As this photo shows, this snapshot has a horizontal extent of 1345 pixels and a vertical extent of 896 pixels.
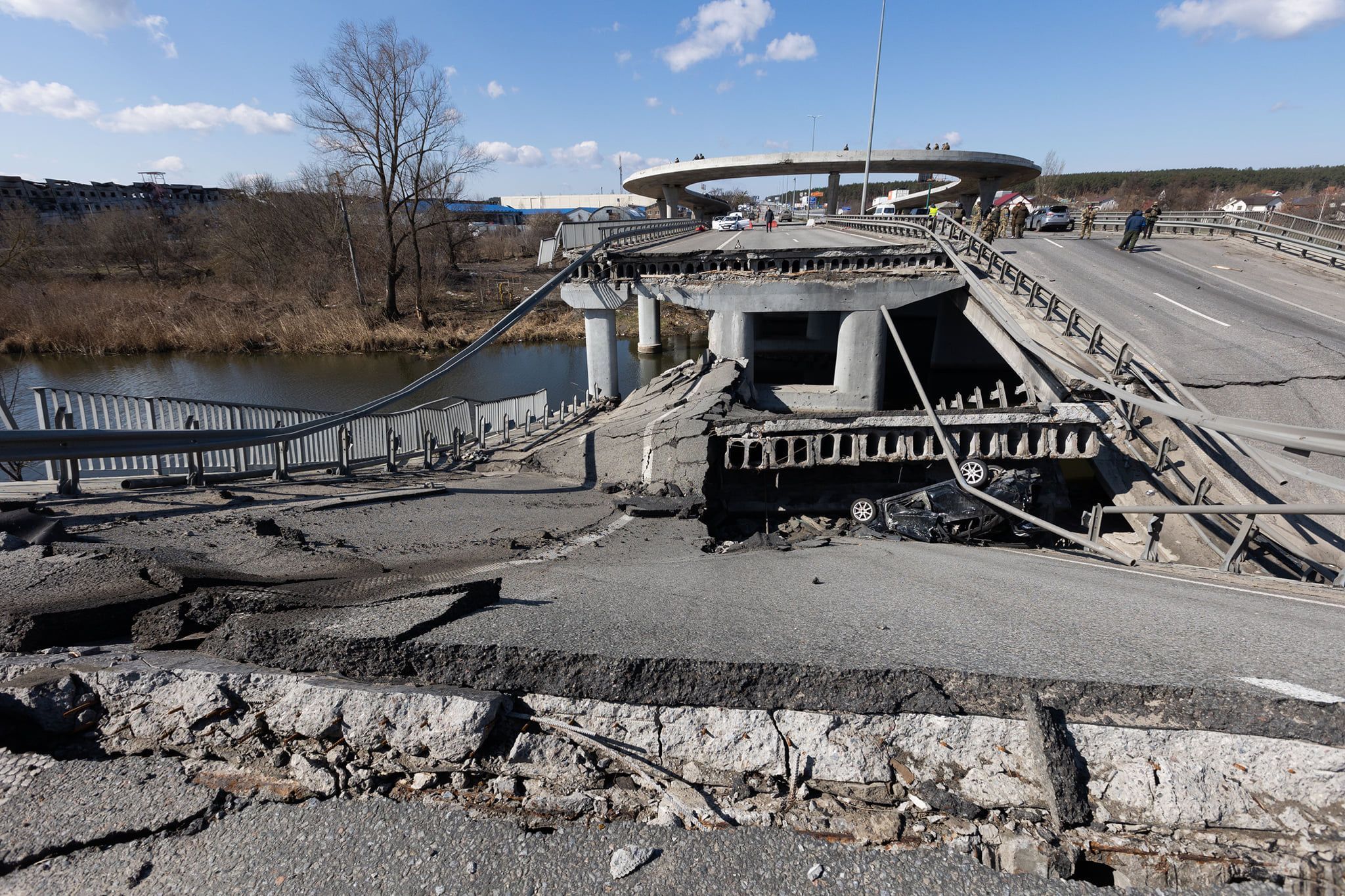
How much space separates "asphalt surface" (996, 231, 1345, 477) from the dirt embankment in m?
26.0

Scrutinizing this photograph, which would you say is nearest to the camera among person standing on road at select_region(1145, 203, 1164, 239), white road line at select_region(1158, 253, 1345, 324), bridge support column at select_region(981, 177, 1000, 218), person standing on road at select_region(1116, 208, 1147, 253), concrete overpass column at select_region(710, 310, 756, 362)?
white road line at select_region(1158, 253, 1345, 324)

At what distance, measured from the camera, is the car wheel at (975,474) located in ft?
31.7

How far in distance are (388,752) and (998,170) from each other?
150ft

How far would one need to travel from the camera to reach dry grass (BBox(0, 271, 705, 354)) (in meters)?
30.0

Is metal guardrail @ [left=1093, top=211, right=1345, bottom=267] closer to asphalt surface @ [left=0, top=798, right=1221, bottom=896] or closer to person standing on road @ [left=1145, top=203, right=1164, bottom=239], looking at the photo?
person standing on road @ [left=1145, top=203, right=1164, bottom=239]

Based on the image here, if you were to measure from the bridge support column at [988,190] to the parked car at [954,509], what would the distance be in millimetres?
38418

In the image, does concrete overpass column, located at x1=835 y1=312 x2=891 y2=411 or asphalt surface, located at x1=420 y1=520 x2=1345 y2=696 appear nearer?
asphalt surface, located at x1=420 y1=520 x2=1345 y2=696

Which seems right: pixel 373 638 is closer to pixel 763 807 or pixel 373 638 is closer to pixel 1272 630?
pixel 763 807

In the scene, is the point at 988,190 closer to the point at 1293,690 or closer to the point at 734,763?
the point at 1293,690

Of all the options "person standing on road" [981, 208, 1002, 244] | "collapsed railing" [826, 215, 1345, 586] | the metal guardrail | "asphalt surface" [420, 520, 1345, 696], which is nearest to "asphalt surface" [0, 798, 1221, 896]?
"asphalt surface" [420, 520, 1345, 696]

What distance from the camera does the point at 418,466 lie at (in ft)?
33.0

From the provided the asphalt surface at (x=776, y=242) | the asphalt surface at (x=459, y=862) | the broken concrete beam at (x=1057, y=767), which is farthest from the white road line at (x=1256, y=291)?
the asphalt surface at (x=459, y=862)

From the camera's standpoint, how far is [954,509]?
29.5 ft

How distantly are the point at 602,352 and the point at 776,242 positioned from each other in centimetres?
1186
